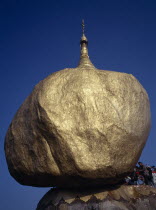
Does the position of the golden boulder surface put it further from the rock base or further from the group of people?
the group of people

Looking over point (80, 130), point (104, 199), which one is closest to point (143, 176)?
point (104, 199)

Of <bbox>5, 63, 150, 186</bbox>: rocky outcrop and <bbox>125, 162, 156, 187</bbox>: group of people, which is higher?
<bbox>5, 63, 150, 186</bbox>: rocky outcrop

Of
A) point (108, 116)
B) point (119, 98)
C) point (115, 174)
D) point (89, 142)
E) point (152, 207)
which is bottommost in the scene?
point (152, 207)

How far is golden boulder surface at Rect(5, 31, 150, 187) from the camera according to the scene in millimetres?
5641

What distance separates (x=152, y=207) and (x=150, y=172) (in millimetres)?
2414

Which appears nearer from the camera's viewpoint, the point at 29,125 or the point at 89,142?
the point at 89,142

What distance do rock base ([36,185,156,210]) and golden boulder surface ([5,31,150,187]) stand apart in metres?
0.30

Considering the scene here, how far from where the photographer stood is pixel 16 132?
6.55 metres

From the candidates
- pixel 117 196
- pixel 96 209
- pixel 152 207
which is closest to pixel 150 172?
pixel 152 207

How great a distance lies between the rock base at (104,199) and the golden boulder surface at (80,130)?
30 centimetres

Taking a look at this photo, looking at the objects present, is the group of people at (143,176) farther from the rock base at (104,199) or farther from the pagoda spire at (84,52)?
the pagoda spire at (84,52)

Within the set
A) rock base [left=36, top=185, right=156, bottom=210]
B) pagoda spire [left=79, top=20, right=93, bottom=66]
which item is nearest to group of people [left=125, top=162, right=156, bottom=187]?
rock base [left=36, top=185, right=156, bottom=210]

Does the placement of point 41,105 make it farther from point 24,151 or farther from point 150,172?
point 150,172

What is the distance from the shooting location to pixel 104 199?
5.98 meters
